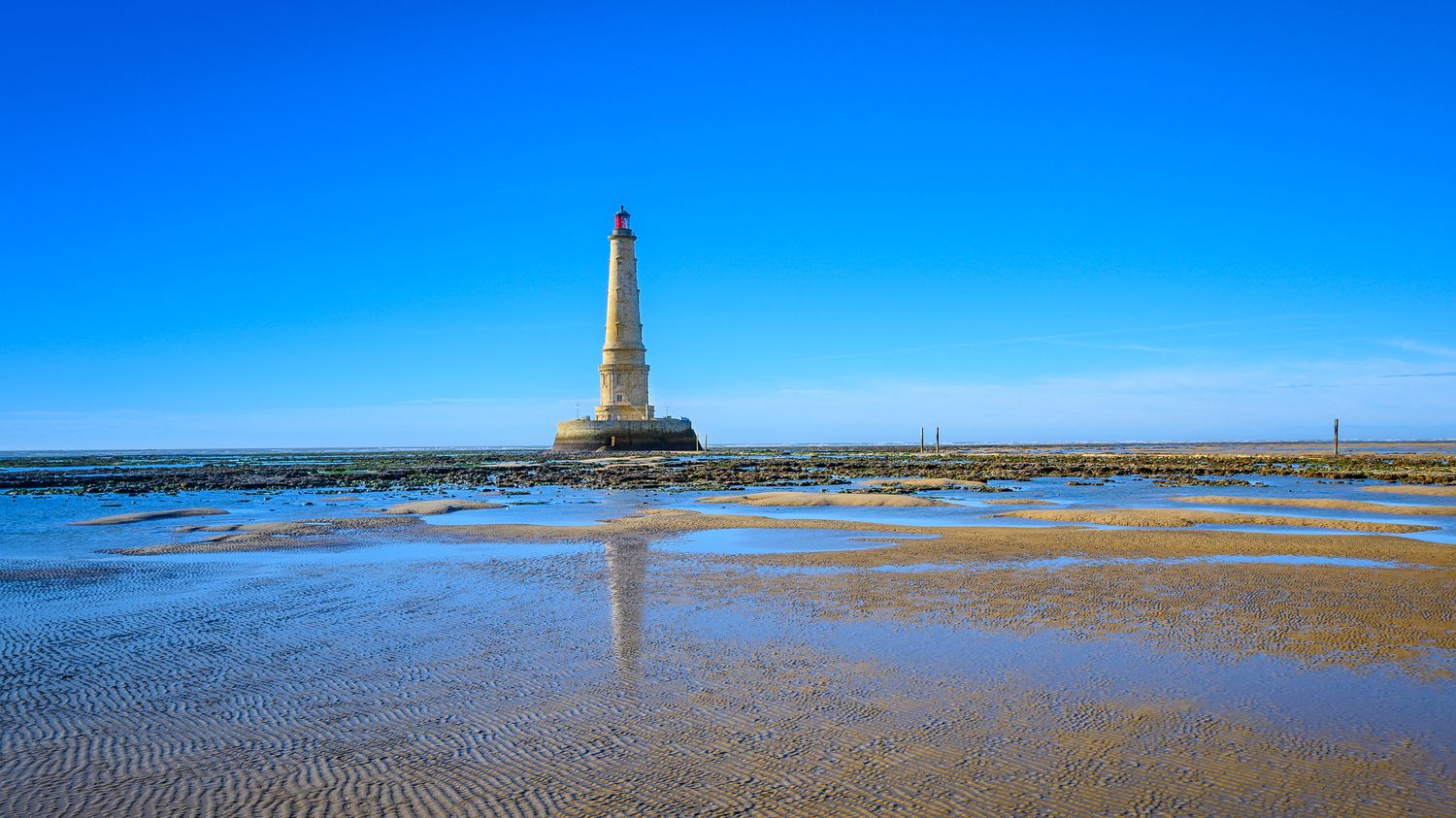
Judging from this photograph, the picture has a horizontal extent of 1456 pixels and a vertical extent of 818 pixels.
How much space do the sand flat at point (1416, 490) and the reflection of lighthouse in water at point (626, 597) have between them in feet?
78.3

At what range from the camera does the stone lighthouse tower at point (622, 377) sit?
7169cm

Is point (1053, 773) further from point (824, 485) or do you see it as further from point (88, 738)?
point (824, 485)

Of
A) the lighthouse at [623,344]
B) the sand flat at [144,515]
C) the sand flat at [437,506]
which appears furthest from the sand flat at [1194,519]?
the lighthouse at [623,344]

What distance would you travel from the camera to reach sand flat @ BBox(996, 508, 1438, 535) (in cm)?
1880

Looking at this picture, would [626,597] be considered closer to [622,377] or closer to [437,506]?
[437,506]

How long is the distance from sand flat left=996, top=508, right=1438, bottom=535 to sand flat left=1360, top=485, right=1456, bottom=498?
10.2m

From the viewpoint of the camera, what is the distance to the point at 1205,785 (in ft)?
17.8

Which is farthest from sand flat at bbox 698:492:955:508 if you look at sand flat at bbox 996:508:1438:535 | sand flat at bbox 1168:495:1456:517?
sand flat at bbox 1168:495:1456:517

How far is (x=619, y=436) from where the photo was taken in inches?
2872

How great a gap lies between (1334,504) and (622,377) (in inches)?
2116

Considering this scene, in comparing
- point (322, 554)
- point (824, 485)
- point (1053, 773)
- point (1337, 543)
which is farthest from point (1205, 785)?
point (824, 485)

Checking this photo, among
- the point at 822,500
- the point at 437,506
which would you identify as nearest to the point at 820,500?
the point at 822,500

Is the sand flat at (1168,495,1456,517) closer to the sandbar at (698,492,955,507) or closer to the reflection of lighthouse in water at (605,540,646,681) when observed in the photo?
the sandbar at (698,492,955,507)

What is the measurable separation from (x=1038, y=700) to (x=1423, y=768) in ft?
7.48
